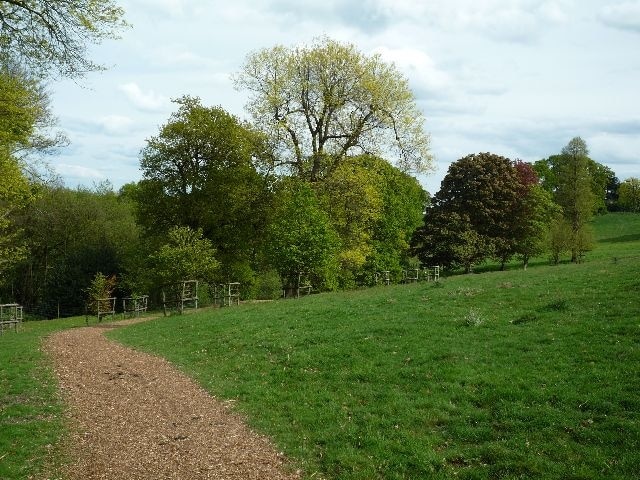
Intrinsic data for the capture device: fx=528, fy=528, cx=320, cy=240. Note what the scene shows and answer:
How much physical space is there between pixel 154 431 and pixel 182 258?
22.1m

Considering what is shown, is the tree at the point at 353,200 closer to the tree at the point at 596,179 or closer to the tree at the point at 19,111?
the tree at the point at 19,111

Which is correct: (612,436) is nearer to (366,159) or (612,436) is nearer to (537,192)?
(366,159)

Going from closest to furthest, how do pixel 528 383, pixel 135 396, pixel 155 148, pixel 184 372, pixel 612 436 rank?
pixel 612 436 < pixel 528 383 < pixel 135 396 < pixel 184 372 < pixel 155 148

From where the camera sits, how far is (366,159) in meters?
39.4

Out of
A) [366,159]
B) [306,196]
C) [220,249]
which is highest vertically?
[366,159]

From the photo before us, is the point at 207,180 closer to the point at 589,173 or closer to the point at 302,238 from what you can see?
the point at 302,238

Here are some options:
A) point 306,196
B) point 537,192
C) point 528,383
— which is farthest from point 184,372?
point 537,192

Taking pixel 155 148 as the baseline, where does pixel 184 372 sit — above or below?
below

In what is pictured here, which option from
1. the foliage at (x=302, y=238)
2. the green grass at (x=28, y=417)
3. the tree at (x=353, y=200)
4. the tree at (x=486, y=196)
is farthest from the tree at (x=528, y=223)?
the green grass at (x=28, y=417)

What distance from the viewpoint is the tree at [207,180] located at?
129 ft

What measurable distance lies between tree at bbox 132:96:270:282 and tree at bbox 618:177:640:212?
8663 centimetres

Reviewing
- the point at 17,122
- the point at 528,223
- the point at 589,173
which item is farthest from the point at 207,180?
the point at 589,173

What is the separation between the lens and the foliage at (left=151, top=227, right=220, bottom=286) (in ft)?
105

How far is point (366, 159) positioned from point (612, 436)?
1282 inches
